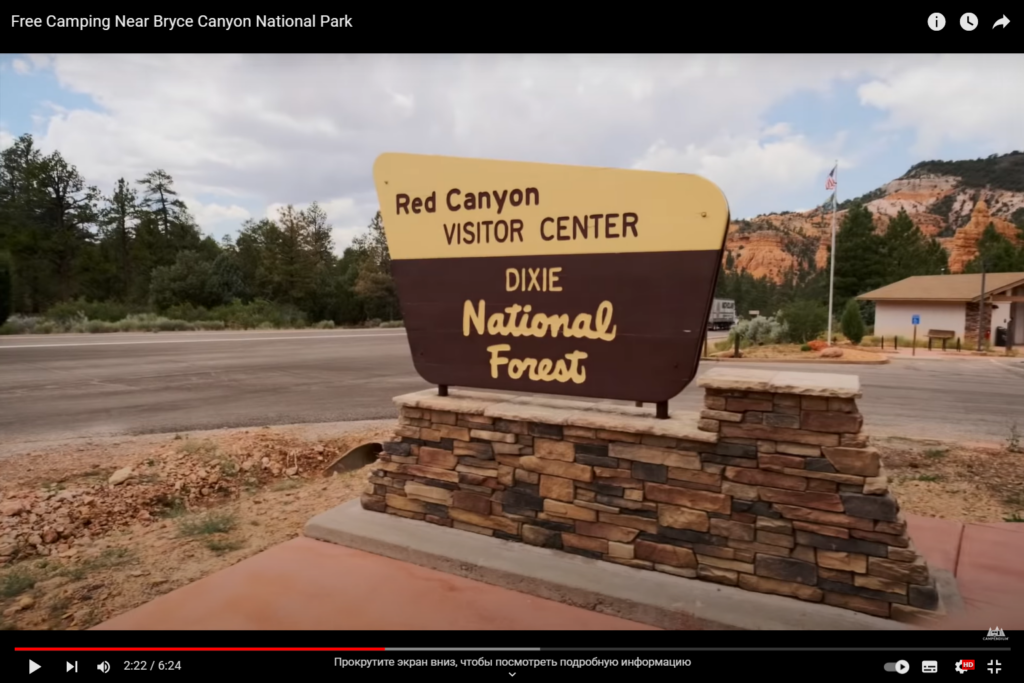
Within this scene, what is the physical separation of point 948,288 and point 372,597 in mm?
34045

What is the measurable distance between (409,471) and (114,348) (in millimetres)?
19022

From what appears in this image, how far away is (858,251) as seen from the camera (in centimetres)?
4062

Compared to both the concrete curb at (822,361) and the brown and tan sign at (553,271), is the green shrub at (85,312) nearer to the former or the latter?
the concrete curb at (822,361)

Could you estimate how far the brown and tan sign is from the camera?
2.95 m

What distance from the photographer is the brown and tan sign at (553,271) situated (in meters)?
2.95

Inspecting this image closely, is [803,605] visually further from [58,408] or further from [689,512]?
[58,408]

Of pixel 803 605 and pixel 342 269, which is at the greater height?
pixel 342 269

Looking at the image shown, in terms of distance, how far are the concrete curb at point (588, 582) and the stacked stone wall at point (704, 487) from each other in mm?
74

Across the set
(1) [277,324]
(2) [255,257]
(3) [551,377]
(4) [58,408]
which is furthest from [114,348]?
(2) [255,257]

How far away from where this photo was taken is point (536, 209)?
3.31m

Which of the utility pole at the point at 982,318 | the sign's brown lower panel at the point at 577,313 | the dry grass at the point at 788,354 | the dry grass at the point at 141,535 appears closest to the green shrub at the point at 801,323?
the dry grass at the point at 788,354

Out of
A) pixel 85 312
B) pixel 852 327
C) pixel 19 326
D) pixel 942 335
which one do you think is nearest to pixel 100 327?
pixel 19 326
